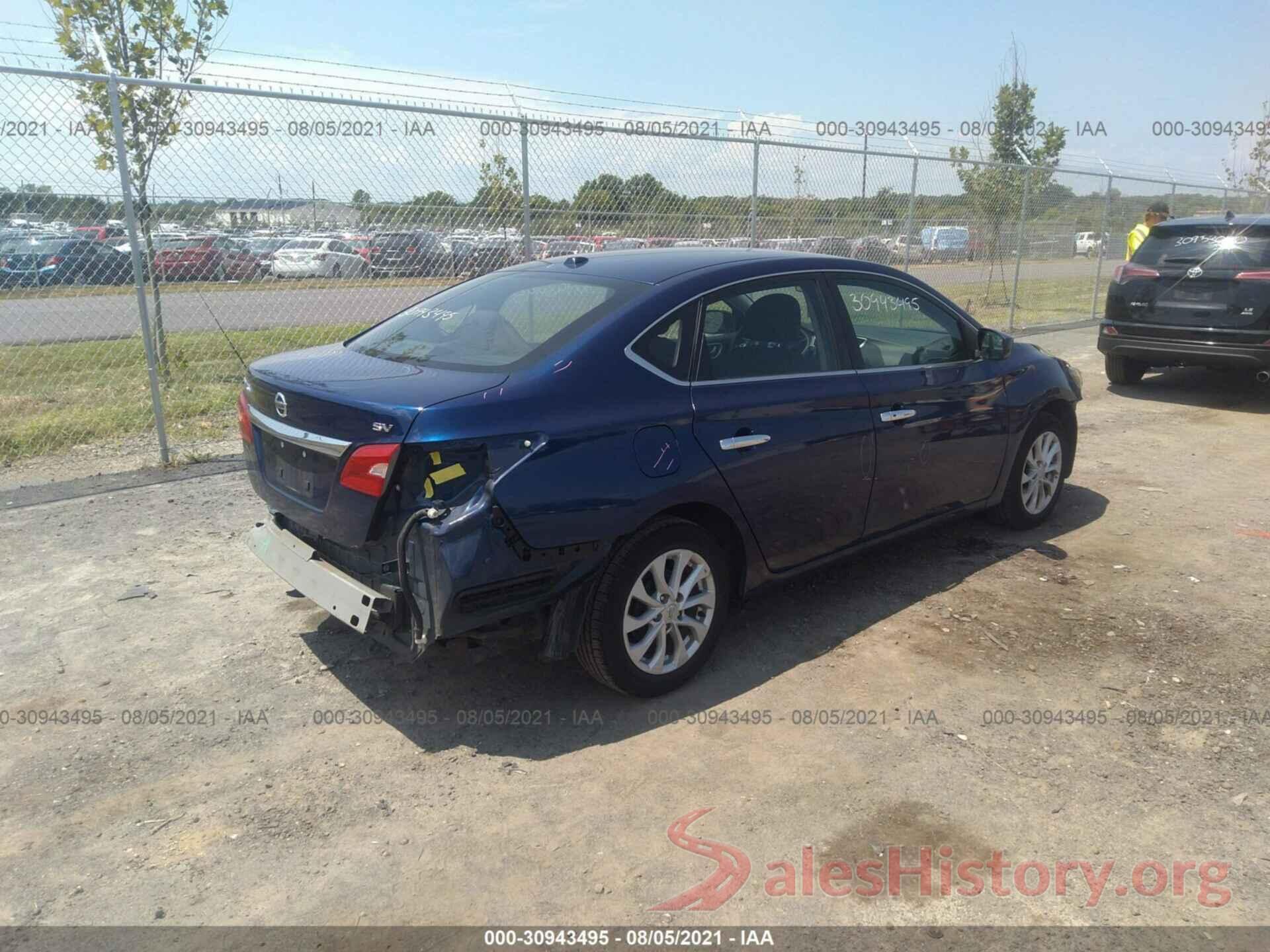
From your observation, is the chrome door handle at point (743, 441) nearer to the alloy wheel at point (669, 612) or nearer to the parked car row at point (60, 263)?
the alloy wheel at point (669, 612)

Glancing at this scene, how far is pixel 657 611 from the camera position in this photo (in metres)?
3.60

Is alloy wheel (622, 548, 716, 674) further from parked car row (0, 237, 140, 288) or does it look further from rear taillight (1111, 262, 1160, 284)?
→ rear taillight (1111, 262, 1160, 284)

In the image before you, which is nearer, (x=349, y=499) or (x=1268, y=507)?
(x=349, y=499)

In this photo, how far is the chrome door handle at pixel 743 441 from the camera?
370 cm

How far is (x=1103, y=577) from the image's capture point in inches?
195

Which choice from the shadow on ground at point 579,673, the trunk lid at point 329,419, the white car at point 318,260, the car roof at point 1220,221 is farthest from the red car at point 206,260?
the car roof at point 1220,221

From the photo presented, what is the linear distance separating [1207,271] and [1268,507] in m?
3.83

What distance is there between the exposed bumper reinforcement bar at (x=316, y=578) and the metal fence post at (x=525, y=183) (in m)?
4.29

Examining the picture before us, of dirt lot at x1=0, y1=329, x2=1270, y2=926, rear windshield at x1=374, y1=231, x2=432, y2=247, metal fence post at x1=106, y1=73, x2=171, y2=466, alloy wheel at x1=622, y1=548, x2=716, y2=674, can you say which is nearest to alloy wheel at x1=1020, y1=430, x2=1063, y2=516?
dirt lot at x1=0, y1=329, x2=1270, y2=926

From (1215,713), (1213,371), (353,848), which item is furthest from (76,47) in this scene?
(1213,371)

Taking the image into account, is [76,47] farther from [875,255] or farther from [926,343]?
[875,255]

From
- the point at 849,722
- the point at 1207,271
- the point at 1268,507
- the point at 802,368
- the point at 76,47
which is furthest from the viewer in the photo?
the point at 1207,271

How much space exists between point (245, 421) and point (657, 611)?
193 centimetres

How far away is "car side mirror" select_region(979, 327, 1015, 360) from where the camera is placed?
5023 mm
